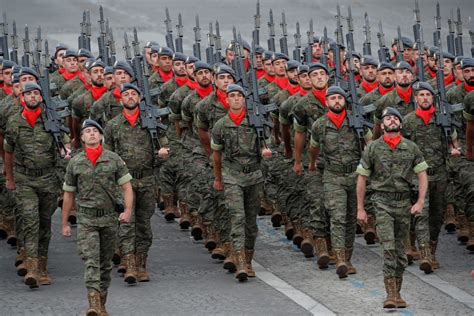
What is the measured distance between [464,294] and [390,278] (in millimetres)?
1070

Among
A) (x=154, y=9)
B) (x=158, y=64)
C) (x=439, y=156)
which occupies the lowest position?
(x=439, y=156)

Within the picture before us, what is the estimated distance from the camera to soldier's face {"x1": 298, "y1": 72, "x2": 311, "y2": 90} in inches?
918

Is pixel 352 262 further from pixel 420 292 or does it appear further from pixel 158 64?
pixel 158 64

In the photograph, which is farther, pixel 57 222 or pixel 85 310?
pixel 57 222

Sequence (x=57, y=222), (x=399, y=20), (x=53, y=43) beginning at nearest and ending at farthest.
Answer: (x=57, y=222) < (x=53, y=43) < (x=399, y=20)

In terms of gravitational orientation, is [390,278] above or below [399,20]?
below

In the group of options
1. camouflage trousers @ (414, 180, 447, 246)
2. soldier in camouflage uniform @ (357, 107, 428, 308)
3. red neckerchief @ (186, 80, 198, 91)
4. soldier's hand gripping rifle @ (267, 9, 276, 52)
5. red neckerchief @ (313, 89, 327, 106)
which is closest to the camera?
soldier in camouflage uniform @ (357, 107, 428, 308)

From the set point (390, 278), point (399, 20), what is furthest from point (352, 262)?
point (399, 20)

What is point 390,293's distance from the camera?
19.5 meters

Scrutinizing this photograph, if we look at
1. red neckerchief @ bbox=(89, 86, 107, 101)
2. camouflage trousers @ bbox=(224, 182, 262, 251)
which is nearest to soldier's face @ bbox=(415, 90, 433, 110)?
camouflage trousers @ bbox=(224, 182, 262, 251)

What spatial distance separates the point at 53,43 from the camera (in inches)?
1704

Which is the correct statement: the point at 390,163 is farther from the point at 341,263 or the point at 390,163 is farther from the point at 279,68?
the point at 279,68

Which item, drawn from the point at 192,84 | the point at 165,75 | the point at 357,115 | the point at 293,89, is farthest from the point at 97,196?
the point at 165,75

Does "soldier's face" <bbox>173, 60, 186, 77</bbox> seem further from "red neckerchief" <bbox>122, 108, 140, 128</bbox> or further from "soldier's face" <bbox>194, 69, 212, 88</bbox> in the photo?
"red neckerchief" <bbox>122, 108, 140, 128</bbox>
